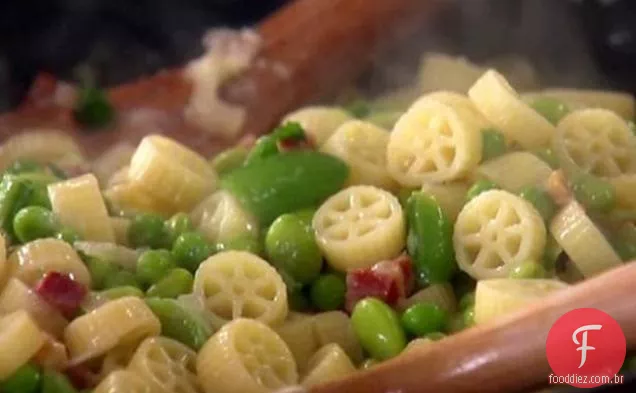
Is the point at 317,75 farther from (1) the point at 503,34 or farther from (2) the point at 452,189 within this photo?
(2) the point at 452,189

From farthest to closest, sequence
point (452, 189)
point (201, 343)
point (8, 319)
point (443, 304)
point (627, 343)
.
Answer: point (452, 189), point (443, 304), point (201, 343), point (8, 319), point (627, 343)

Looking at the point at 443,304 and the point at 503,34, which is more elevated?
the point at 503,34

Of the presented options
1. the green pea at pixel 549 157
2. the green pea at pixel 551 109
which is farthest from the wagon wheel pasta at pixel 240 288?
the green pea at pixel 551 109

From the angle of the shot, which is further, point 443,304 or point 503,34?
point 503,34

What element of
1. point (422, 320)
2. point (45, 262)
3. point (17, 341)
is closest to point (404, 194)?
point (422, 320)

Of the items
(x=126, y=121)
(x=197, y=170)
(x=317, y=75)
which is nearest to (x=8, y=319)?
(x=197, y=170)

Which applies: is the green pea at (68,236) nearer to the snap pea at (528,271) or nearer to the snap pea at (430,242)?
the snap pea at (430,242)

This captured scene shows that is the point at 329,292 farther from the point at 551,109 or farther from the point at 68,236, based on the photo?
the point at 551,109
